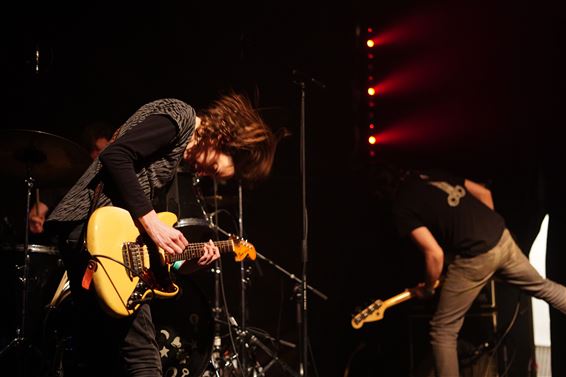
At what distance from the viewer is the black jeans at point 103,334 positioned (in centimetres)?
246

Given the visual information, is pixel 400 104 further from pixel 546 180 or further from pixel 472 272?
pixel 472 272

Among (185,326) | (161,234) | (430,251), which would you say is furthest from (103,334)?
(430,251)

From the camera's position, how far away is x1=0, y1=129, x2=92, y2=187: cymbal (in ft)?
12.8

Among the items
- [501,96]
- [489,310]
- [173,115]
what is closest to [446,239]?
[489,310]

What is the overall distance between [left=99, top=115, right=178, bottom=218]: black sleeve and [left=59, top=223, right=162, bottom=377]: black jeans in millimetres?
270

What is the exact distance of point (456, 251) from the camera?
455 centimetres

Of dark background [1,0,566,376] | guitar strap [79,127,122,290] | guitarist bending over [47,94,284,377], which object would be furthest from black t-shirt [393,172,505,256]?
guitar strap [79,127,122,290]

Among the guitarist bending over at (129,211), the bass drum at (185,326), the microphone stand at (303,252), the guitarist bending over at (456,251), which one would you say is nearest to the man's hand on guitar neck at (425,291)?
the guitarist bending over at (456,251)

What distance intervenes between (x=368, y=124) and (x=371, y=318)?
1672mm

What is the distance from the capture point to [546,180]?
5.00 meters

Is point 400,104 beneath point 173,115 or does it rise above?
above

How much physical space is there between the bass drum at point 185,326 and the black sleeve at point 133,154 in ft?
5.15

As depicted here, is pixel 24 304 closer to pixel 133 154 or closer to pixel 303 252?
pixel 303 252

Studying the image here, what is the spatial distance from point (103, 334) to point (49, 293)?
124 centimetres
